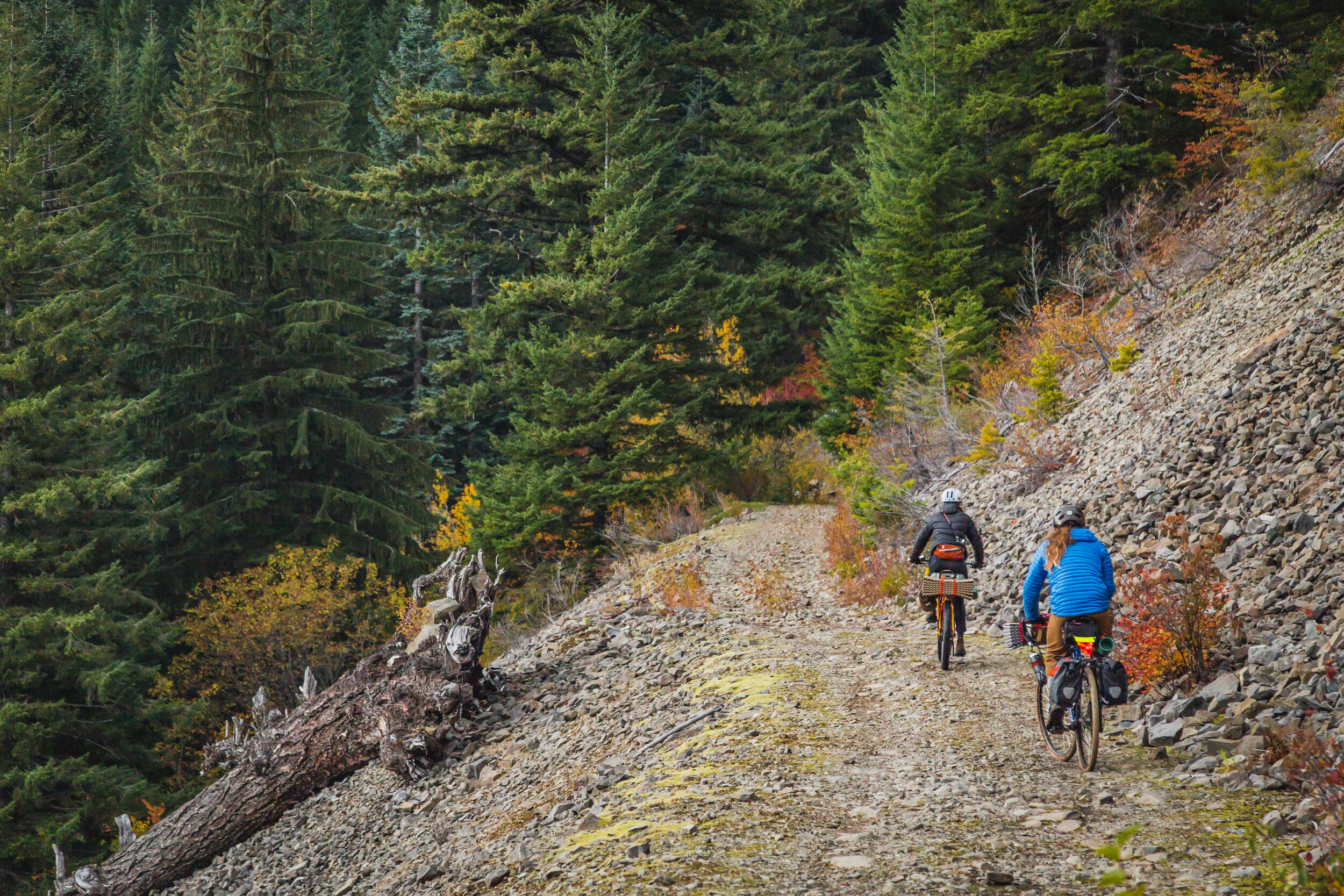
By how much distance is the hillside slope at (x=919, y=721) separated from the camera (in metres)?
4.59

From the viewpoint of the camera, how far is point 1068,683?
216 inches

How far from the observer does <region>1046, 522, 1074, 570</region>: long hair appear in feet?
18.6

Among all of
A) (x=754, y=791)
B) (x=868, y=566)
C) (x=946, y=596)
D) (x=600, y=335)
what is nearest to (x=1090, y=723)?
(x=754, y=791)

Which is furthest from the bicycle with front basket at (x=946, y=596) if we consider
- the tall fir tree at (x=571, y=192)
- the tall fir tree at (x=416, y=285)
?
the tall fir tree at (x=416, y=285)

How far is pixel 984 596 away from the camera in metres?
10.2

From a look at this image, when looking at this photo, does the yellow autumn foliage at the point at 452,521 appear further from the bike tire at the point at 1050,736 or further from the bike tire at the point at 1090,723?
the bike tire at the point at 1090,723

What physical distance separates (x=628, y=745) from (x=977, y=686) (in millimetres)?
2994

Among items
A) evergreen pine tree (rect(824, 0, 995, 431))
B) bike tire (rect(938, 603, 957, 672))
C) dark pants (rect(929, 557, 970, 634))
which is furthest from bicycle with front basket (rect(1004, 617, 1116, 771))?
evergreen pine tree (rect(824, 0, 995, 431))

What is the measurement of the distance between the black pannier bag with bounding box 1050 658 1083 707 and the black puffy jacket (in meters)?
2.67

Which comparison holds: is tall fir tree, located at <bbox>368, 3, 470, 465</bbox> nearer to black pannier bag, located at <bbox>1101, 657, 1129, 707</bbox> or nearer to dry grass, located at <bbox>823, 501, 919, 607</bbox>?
dry grass, located at <bbox>823, 501, 919, 607</bbox>

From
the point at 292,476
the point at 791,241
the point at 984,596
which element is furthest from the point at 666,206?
the point at 292,476

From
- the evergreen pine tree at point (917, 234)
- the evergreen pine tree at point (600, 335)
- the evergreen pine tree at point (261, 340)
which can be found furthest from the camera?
the evergreen pine tree at point (261, 340)

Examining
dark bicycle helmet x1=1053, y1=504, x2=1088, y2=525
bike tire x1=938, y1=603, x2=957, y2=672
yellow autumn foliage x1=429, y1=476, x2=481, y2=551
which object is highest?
dark bicycle helmet x1=1053, y1=504, x2=1088, y2=525

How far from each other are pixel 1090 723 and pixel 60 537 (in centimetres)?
2321
